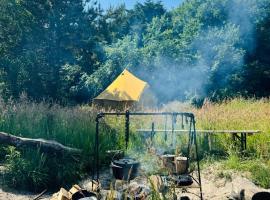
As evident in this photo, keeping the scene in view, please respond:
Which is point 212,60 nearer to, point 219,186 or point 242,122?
point 242,122

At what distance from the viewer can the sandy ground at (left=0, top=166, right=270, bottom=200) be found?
17.7 feet

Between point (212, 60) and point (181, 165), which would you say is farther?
Answer: point (212, 60)

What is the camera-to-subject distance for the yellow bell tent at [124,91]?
57.0ft

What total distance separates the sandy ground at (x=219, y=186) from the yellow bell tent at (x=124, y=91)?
410 inches

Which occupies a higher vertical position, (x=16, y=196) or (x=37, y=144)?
(x=37, y=144)

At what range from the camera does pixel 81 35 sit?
838 inches

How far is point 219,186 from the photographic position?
6.40 meters

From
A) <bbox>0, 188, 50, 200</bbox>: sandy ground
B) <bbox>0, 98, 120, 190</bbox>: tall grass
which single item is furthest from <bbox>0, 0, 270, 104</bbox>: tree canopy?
<bbox>0, 188, 50, 200</bbox>: sandy ground

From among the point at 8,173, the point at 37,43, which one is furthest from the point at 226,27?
the point at 8,173

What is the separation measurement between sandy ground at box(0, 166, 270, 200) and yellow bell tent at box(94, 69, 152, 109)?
10.4 metres

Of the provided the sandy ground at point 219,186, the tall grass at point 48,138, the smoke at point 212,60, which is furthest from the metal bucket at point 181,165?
the smoke at point 212,60

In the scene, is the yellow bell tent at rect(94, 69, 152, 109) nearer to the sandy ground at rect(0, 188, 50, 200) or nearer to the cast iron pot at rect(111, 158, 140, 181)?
the sandy ground at rect(0, 188, 50, 200)

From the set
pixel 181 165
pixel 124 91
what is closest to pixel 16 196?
pixel 181 165

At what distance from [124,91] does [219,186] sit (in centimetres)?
1155
